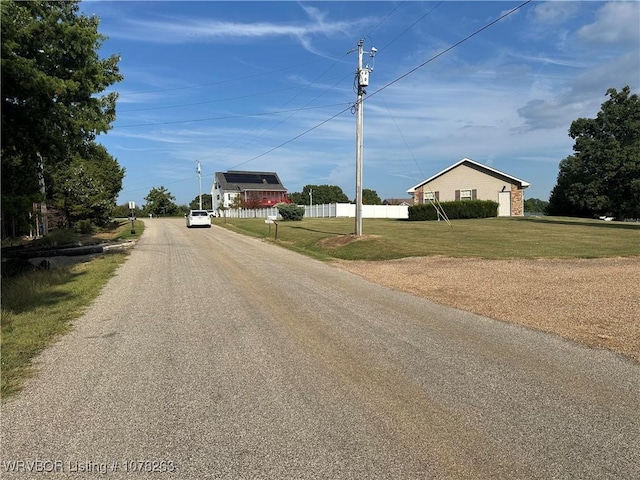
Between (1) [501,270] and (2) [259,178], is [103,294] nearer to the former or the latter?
(1) [501,270]

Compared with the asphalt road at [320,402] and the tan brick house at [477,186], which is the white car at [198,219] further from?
the asphalt road at [320,402]

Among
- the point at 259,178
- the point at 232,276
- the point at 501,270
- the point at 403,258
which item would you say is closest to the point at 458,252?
the point at 403,258

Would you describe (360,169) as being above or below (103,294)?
above

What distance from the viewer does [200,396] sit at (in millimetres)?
4234

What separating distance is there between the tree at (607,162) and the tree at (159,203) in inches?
2561

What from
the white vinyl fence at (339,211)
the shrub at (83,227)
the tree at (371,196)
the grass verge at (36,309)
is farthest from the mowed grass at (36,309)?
the tree at (371,196)

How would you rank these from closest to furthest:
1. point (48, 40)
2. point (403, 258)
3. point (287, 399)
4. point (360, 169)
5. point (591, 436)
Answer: point (591, 436)
point (287, 399)
point (48, 40)
point (403, 258)
point (360, 169)

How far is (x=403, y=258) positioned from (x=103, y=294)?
32.4ft

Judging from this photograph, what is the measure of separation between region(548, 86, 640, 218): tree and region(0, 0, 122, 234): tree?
43.6 meters

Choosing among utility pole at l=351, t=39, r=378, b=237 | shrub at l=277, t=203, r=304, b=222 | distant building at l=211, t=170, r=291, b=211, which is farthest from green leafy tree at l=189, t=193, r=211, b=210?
utility pole at l=351, t=39, r=378, b=237

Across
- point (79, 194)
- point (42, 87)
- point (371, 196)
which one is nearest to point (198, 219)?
point (79, 194)

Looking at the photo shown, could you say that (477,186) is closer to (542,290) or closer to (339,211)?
(339,211)

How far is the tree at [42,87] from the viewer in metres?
8.80

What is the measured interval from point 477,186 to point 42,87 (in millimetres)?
42147
